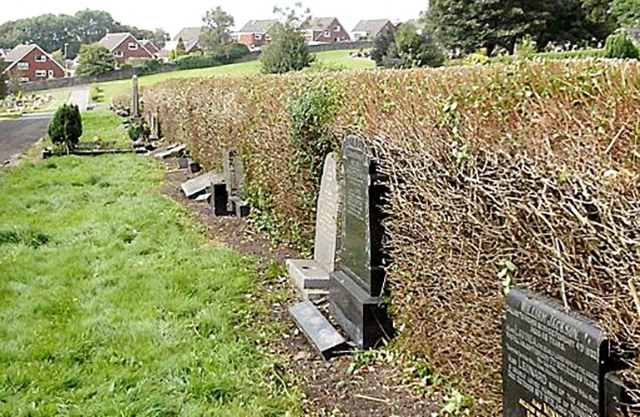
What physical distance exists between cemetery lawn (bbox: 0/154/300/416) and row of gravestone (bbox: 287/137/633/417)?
0.55m

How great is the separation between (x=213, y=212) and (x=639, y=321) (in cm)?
774

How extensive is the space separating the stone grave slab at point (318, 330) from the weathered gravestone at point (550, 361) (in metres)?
1.75

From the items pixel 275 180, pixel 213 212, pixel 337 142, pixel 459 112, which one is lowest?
pixel 213 212

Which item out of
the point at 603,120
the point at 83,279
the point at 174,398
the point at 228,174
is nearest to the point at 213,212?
the point at 228,174

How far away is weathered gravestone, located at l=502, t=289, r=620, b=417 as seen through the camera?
8.36ft

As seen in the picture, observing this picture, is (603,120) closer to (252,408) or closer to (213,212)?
(252,408)

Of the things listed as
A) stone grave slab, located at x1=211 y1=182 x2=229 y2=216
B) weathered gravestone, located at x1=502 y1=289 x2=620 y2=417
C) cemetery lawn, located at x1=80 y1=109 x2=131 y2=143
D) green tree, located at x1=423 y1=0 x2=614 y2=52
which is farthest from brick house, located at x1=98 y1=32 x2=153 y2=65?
weathered gravestone, located at x1=502 y1=289 x2=620 y2=417

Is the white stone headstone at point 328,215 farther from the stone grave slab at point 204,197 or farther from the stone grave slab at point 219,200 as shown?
the stone grave slab at point 204,197

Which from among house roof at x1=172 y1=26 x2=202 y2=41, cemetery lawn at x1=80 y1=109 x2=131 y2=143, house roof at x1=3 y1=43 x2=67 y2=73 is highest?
house roof at x1=172 y1=26 x2=202 y2=41

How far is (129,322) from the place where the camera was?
5.32 m

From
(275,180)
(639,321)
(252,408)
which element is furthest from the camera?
(275,180)

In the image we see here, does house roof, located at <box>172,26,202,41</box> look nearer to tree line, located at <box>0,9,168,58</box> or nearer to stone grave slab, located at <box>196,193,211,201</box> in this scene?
tree line, located at <box>0,9,168,58</box>

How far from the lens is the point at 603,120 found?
2.69 metres

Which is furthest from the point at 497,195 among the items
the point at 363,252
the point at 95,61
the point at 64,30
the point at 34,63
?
the point at 64,30
